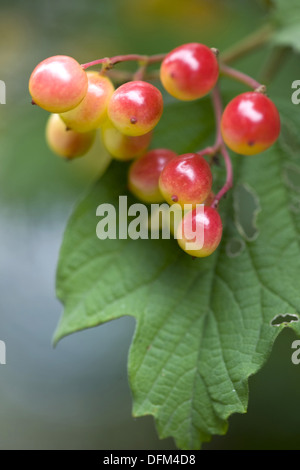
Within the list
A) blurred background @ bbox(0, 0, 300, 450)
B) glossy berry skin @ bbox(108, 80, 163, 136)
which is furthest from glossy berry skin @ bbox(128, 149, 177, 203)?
blurred background @ bbox(0, 0, 300, 450)

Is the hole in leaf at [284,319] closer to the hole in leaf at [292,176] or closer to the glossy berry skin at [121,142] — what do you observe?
the hole in leaf at [292,176]

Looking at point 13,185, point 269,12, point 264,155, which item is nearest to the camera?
point 264,155

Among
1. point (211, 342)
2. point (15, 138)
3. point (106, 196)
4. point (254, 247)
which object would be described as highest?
point (15, 138)

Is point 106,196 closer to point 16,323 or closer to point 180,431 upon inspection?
point 180,431

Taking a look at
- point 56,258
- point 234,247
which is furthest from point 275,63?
point 56,258

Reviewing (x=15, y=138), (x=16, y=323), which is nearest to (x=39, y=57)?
(x=15, y=138)

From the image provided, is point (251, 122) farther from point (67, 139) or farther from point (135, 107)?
point (67, 139)

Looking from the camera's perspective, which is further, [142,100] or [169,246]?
[169,246]
